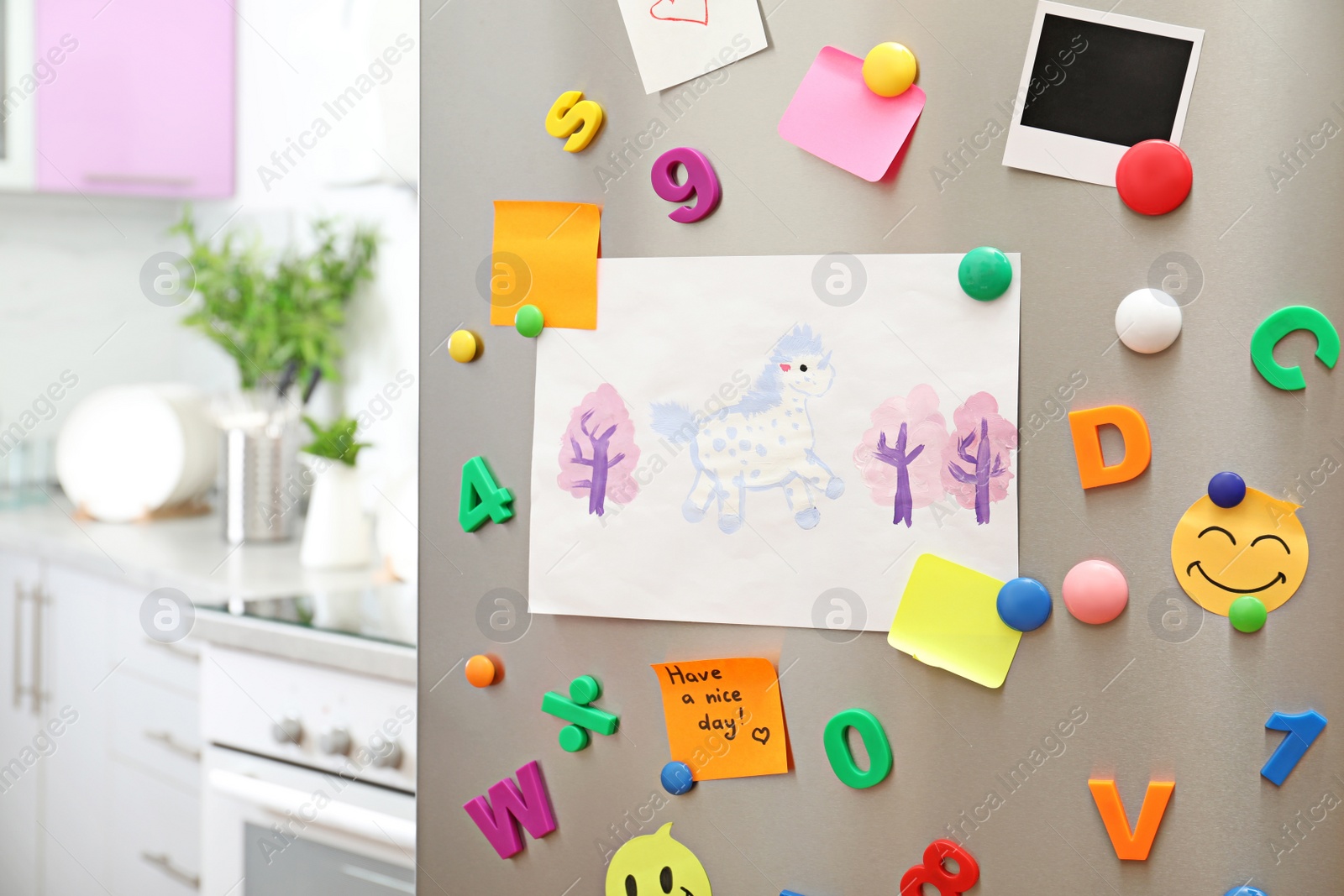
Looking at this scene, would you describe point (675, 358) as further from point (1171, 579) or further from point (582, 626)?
point (1171, 579)

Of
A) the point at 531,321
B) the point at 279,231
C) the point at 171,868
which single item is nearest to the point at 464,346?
the point at 531,321

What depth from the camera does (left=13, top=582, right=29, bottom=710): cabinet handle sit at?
5.71 ft

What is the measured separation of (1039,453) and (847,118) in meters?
0.24

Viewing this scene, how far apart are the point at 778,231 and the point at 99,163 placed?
1.65 metres

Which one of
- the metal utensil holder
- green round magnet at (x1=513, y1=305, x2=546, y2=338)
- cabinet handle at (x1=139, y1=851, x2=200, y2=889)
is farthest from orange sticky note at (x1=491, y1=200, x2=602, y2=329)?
the metal utensil holder

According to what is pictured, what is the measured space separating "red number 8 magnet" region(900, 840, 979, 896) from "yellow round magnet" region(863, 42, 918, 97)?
1.58ft

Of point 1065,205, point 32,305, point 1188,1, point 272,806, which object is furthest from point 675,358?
point 32,305

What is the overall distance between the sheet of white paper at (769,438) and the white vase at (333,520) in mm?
952

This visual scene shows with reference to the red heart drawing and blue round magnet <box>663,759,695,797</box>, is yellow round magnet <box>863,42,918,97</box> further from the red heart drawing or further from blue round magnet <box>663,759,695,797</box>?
blue round magnet <box>663,759,695,797</box>

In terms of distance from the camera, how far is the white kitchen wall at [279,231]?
65.1 inches

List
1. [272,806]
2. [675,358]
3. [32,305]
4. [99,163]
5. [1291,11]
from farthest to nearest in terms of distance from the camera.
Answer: [32,305]
[99,163]
[272,806]
[675,358]
[1291,11]

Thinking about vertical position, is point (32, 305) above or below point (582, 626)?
above

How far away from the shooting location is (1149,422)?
2.02 ft

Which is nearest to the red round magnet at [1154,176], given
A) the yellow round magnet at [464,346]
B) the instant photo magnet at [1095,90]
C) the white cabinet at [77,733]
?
the instant photo magnet at [1095,90]
